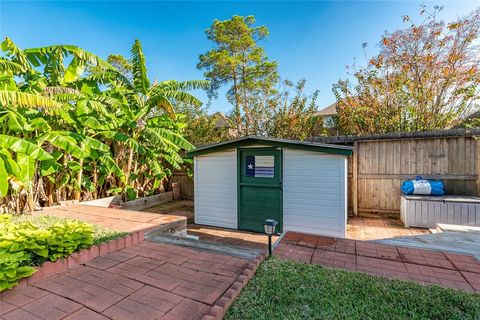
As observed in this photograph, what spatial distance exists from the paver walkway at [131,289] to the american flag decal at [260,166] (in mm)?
2607

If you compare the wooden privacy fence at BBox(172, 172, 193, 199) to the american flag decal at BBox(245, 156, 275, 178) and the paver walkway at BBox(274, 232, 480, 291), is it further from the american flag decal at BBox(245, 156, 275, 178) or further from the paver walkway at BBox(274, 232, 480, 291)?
the paver walkway at BBox(274, 232, 480, 291)

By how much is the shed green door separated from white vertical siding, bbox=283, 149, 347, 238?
17 cm

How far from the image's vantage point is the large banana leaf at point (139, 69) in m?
6.79

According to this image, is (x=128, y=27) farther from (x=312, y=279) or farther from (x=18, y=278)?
(x=312, y=279)

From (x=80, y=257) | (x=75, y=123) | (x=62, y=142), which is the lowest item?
(x=80, y=257)

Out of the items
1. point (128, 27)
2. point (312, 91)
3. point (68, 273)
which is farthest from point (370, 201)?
point (128, 27)

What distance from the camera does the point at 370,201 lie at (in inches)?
253

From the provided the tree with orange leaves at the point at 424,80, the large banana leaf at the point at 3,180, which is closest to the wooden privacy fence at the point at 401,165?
the tree with orange leaves at the point at 424,80

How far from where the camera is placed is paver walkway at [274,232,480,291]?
262 cm

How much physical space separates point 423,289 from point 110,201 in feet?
24.7

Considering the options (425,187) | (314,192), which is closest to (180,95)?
(314,192)

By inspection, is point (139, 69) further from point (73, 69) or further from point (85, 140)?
point (85, 140)

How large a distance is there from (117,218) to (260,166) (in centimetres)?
332

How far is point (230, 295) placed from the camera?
2.15m
